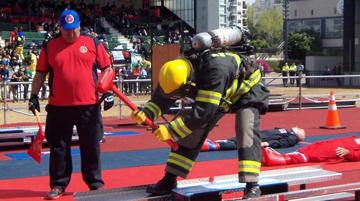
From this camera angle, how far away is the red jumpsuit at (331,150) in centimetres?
797

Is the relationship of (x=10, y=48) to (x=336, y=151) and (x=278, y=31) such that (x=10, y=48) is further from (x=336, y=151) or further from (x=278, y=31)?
(x=278, y=31)

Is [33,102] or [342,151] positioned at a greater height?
[33,102]

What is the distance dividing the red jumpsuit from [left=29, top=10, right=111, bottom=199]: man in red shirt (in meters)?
3.39

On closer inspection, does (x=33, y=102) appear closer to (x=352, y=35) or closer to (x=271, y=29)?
(x=352, y=35)

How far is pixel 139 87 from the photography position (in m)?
19.4

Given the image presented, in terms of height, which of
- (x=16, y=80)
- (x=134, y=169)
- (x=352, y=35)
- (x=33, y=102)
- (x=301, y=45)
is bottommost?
(x=134, y=169)

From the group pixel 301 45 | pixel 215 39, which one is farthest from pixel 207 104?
pixel 301 45

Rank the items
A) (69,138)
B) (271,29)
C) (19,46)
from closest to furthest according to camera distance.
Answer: (69,138) < (19,46) < (271,29)

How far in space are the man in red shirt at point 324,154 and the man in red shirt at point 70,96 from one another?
113 inches

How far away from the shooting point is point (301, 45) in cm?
6512

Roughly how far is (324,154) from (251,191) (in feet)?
10.9

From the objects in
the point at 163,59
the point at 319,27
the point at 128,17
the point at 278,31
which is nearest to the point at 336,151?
the point at 163,59

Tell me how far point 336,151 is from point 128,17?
3548cm

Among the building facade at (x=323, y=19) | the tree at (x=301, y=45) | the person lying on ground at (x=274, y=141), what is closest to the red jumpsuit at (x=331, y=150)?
the person lying on ground at (x=274, y=141)
